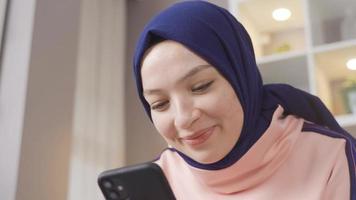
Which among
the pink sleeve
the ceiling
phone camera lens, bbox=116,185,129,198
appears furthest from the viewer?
the ceiling

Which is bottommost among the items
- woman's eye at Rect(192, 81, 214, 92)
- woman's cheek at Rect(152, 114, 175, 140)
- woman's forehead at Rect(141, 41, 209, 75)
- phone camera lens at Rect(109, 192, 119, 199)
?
phone camera lens at Rect(109, 192, 119, 199)

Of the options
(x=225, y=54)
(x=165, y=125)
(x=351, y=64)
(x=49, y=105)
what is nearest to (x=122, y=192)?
(x=165, y=125)

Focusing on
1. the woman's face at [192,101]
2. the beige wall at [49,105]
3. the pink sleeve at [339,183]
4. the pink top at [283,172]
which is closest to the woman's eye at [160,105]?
the woman's face at [192,101]

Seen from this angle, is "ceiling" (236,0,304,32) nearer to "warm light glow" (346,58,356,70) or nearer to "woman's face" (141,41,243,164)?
"warm light glow" (346,58,356,70)

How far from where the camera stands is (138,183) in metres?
0.68

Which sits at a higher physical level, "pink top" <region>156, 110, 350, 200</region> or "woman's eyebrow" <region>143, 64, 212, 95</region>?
"woman's eyebrow" <region>143, 64, 212, 95</region>

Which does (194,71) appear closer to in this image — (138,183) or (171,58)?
(171,58)

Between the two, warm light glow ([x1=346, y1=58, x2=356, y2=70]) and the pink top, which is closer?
the pink top

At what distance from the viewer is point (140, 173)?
67cm

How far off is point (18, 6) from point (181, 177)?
4.11ft

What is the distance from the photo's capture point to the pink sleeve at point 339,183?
0.59m

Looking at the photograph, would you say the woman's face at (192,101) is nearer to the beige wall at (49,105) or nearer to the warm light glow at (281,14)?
the beige wall at (49,105)

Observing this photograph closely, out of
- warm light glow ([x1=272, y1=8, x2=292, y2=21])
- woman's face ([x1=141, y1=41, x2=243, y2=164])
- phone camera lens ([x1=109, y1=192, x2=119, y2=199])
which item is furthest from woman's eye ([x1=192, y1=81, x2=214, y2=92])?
warm light glow ([x1=272, y1=8, x2=292, y2=21])

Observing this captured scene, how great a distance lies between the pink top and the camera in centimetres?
61
